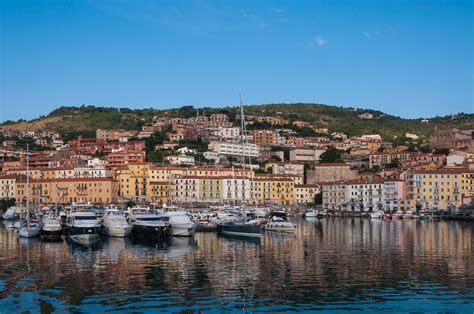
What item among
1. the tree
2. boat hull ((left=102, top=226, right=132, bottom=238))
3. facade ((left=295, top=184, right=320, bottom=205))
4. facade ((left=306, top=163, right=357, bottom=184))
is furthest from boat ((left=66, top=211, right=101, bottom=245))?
the tree

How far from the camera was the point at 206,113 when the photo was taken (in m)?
168

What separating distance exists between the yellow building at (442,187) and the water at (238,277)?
45.8 metres

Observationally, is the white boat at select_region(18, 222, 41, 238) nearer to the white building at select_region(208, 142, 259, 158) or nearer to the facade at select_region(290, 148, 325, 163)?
the white building at select_region(208, 142, 259, 158)

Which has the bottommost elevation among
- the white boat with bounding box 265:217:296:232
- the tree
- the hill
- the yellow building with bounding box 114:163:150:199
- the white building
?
the white boat with bounding box 265:217:296:232

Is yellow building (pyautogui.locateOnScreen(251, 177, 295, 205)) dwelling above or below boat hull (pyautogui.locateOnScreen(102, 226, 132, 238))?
above

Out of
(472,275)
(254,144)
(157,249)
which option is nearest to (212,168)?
(254,144)

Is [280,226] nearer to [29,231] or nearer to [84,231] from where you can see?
[84,231]

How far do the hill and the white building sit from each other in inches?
1415

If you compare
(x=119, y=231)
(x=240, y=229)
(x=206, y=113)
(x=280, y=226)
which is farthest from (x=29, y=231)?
(x=206, y=113)

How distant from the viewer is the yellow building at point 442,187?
84250 millimetres

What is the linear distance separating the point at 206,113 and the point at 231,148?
4595 centimetres

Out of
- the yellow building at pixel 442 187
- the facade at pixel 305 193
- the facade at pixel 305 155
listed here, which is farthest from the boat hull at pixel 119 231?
the facade at pixel 305 155

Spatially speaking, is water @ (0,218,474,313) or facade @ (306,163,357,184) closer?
water @ (0,218,474,313)

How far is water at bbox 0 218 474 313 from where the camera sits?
20656 millimetres
